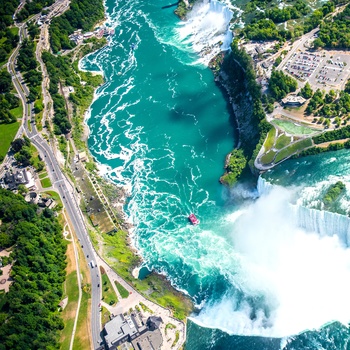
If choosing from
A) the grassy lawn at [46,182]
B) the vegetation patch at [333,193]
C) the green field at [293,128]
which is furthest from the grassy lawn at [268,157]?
the grassy lawn at [46,182]

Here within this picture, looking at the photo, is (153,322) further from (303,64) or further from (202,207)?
(303,64)

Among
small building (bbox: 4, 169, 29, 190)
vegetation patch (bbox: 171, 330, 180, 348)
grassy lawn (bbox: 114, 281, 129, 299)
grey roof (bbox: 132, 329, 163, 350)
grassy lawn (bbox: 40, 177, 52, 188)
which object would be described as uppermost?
small building (bbox: 4, 169, 29, 190)

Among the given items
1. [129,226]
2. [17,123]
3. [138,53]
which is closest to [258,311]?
[129,226]

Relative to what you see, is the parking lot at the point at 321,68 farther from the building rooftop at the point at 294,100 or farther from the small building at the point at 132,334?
the small building at the point at 132,334

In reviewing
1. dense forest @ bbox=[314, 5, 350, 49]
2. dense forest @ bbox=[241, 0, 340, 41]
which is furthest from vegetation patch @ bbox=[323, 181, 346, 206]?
dense forest @ bbox=[241, 0, 340, 41]

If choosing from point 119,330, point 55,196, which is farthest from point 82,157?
point 119,330

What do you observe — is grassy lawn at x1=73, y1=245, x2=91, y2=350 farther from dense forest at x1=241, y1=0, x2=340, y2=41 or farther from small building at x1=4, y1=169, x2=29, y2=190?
dense forest at x1=241, y1=0, x2=340, y2=41
